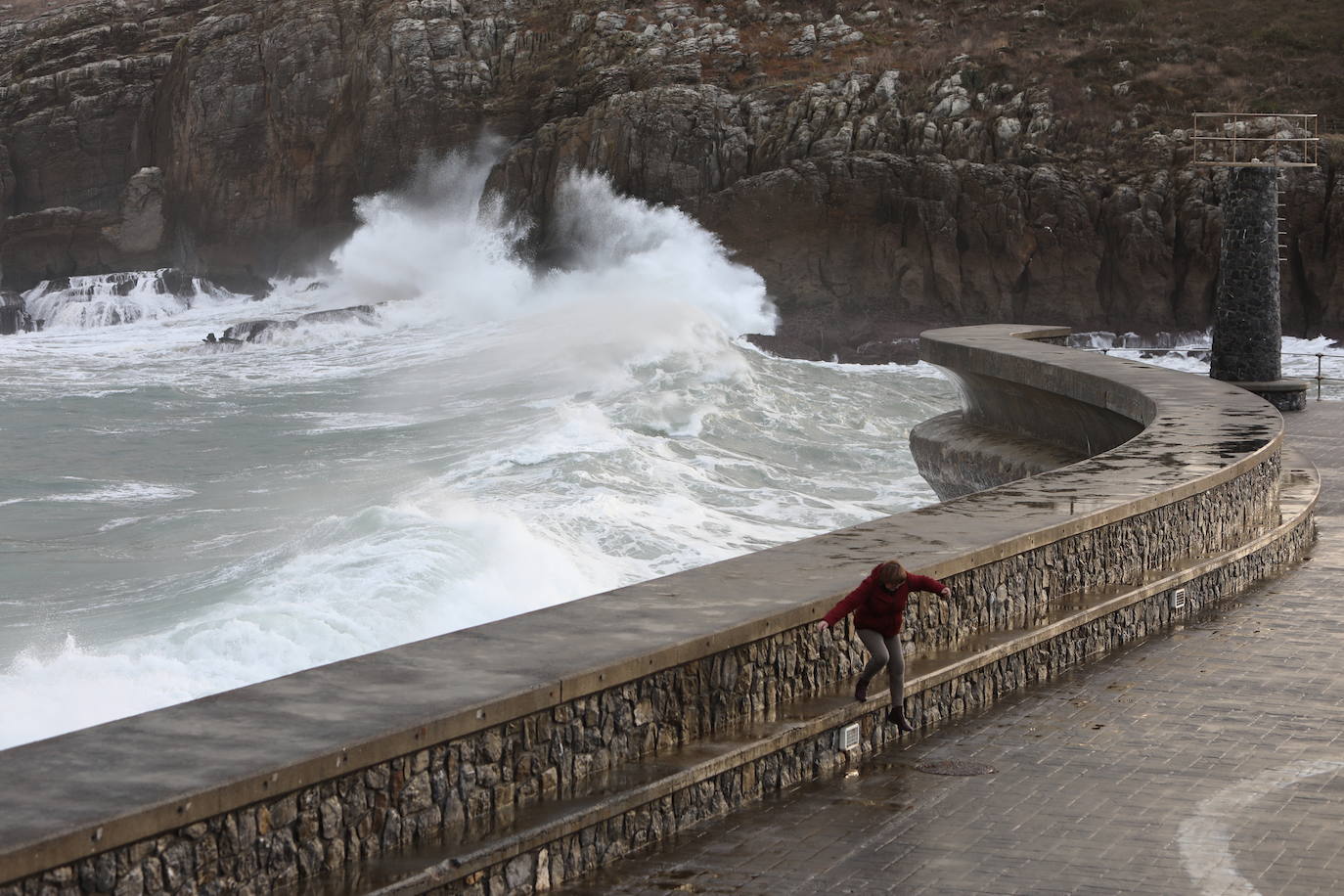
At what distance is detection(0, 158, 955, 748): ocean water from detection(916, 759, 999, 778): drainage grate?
17.9 feet

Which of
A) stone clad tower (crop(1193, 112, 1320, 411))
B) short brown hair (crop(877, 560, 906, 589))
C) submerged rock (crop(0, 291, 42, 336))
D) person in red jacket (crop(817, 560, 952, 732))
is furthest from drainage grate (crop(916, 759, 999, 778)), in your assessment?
submerged rock (crop(0, 291, 42, 336))

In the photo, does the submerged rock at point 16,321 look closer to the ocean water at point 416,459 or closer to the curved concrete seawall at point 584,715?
the ocean water at point 416,459

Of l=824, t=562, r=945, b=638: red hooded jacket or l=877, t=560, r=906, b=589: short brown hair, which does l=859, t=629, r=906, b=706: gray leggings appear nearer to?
l=824, t=562, r=945, b=638: red hooded jacket

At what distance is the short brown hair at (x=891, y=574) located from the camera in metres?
6.69

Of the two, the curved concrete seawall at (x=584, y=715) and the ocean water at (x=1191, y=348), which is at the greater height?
the curved concrete seawall at (x=584, y=715)

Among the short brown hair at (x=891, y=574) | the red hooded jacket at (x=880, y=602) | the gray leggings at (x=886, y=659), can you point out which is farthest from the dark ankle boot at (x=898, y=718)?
the short brown hair at (x=891, y=574)

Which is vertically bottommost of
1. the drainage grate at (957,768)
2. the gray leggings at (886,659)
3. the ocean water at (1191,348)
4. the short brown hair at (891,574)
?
the ocean water at (1191,348)

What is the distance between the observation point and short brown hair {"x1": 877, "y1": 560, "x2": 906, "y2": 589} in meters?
6.69

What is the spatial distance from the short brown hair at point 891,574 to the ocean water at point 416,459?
5487 millimetres

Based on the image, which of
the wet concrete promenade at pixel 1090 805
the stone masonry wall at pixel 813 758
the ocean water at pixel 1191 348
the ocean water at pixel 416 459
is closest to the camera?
the stone masonry wall at pixel 813 758

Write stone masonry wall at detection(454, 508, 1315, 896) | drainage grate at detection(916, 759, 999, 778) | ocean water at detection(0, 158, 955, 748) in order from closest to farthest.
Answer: stone masonry wall at detection(454, 508, 1315, 896) → drainage grate at detection(916, 759, 999, 778) → ocean water at detection(0, 158, 955, 748)

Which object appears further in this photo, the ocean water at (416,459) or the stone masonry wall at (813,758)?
the ocean water at (416,459)

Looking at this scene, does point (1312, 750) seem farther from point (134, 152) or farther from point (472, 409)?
point (134, 152)

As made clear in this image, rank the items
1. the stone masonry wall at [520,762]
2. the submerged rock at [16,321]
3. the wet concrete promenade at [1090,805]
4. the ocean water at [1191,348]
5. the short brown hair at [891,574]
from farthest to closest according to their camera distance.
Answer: the submerged rock at [16,321] < the ocean water at [1191,348] < the short brown hair at [891,574] < the wet concrete promenade at [1090,805] < the stone masonry wall at [520,762]
